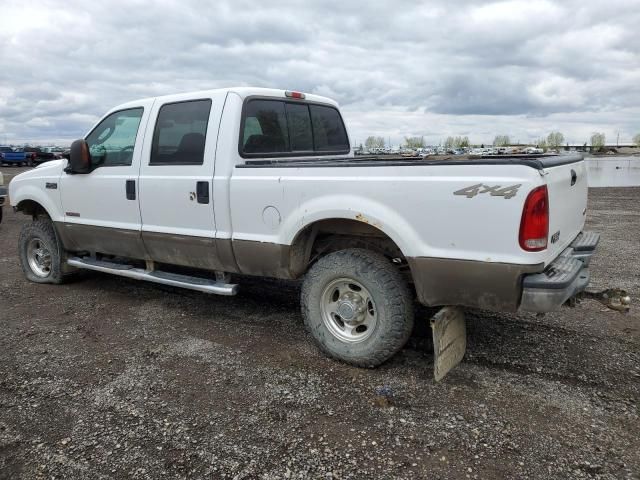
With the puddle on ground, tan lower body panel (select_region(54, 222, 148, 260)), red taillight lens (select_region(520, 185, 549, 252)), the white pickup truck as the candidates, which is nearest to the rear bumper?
the white pickup truck

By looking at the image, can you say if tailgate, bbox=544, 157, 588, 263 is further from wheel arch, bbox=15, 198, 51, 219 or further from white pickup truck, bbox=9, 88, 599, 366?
wheel arch, bbox=15, 198, 51, 219

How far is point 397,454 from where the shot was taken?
2.86 meters

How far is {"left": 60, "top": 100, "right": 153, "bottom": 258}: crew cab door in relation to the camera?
5.04 m

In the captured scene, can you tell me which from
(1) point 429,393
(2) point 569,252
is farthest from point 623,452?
(2) point 569,252

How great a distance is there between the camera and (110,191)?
17.1ft

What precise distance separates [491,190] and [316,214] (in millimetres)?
1265

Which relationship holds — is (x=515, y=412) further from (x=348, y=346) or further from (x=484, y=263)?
(x=348, y=346)

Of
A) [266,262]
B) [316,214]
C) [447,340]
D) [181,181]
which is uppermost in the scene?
[181,181]

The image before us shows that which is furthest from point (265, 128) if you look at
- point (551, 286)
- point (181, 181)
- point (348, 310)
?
point (551, 286)

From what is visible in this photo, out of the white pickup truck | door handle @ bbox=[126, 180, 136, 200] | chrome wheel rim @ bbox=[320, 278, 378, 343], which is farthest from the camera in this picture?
door handle @ bbox=[126, 180, 136, 200]

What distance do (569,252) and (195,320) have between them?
333cm

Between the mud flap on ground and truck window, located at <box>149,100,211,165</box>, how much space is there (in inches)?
94.4

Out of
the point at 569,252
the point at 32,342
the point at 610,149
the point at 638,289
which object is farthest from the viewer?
the point at 610,149

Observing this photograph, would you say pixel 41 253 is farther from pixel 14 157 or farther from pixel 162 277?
pixel 14 157
